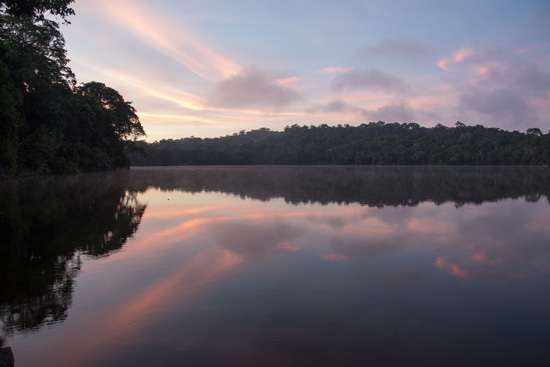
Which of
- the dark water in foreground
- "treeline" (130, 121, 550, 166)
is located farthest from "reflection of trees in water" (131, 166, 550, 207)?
"treeline" (130, 121, 550, 166)

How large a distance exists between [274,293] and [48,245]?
4788 millimetres

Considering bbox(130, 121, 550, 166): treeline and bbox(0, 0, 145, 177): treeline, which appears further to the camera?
bbox(130, 121, 550, 166): treeline

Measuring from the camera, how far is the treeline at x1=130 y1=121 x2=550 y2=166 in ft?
298

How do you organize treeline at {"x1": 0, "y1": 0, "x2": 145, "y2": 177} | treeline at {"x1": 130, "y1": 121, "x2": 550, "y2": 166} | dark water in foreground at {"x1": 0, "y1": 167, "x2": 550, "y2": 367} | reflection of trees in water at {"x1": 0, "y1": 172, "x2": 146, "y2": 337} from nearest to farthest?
dark water in foreground at {"x1": 0, "y1": 167, "x2": 550, "y2": 367} < reflection of trees in water at {"x1": 0, "y1": 172, "x2": 146, "y2": 337} < treeline at {"x1": 0, "y1": 0, "x2": 145, "y2": 177} < treeline at {"x1": 130, "y1": 121, "x2": 550, "y2": 166}

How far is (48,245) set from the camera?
6785mm

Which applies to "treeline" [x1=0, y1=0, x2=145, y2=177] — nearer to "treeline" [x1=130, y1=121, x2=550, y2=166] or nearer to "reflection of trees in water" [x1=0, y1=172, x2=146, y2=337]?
"reflection of trees in water" [x1=0, y1=172, x2=146, y2=337]

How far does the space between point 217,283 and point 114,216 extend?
6593mm

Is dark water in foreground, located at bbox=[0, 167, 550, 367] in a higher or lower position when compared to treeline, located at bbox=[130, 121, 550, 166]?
lower

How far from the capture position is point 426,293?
4.48 m

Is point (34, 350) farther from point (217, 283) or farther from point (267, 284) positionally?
point (267, 284)

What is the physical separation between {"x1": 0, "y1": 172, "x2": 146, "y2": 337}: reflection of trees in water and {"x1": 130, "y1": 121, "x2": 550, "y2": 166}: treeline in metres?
70.1

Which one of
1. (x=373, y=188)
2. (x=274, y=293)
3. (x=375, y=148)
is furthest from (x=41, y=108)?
(x=375, y=148)

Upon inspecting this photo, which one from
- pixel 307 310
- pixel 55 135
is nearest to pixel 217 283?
Result: pixel 307 310

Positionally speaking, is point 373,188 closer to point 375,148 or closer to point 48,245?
point 48,245
